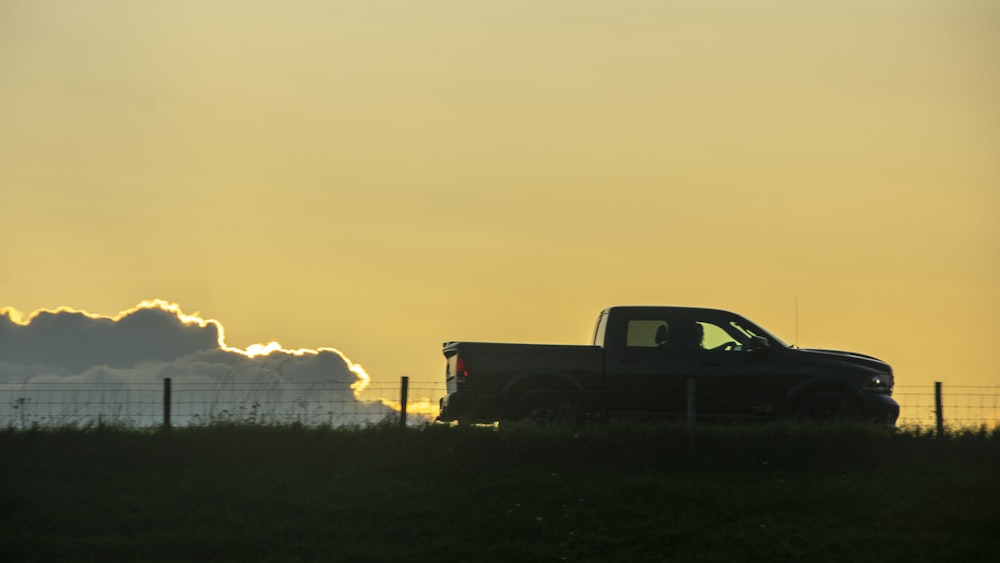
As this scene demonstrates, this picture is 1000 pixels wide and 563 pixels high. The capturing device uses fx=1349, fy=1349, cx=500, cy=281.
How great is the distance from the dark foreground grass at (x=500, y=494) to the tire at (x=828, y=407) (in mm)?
665

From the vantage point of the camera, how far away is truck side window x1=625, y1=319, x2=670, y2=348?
20.7 metres

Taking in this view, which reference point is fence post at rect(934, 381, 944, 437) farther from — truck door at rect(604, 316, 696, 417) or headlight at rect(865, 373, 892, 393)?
truck door at rect(604, 316, 696, 417)

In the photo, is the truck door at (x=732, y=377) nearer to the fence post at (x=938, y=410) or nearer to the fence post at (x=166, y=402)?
the fence post at (x=938, y=410)

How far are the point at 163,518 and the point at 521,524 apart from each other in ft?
15.3

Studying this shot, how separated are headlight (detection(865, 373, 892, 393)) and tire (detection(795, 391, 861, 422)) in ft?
1.17

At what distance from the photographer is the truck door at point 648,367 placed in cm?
2055

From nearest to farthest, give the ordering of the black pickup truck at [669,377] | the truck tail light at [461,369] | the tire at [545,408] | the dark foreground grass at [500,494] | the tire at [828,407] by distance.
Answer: the dark foreground grass at [500,494] → the truck tail light at [461,369] → the black pickup truck at [669,377] → the tire at [545,408] → the tire at [828,407]

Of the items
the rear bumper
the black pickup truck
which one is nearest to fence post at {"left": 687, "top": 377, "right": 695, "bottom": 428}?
the black pickup truck

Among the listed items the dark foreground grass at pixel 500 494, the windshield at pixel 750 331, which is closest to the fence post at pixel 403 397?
the dark foreground grass at pixel 500 494

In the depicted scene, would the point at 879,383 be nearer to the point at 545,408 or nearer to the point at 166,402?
the point at 545,408

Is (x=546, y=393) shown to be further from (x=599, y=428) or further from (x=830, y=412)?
(x=830, y=412)

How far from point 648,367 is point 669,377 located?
1.20 feet

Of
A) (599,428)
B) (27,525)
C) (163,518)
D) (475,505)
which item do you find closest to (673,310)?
(599,428)

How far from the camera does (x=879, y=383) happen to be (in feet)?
67.6
